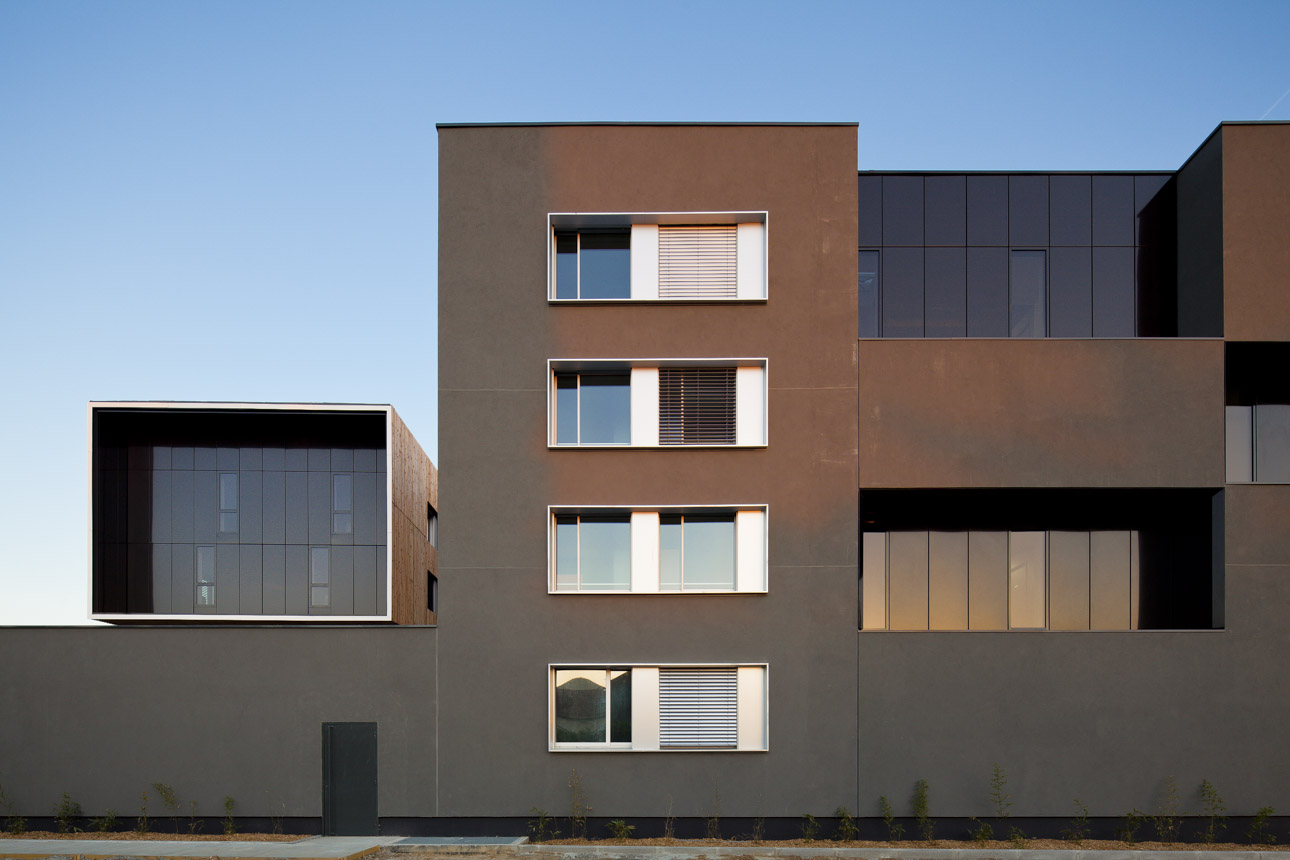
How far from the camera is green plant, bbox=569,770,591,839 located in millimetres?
15547

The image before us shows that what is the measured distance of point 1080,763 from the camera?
1555cm

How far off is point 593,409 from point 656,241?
332 cm

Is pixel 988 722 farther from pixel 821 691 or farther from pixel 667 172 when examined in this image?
pixel 667 172

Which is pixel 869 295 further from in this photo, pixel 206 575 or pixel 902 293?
pixel 206 575

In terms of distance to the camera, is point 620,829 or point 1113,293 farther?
point 1113,293

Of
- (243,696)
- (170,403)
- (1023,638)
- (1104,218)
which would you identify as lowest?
(243,696)

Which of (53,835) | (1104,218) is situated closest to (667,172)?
(1104,218)

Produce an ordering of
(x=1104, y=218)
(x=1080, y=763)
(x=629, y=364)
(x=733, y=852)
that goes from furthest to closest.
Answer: (x=1104, y=218) → (x=629, y=364) → (x=1080, y=763) → (x=733, y=852)

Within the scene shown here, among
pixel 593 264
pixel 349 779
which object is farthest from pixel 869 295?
pixel 349 779

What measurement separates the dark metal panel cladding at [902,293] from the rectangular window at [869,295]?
0.13 meters

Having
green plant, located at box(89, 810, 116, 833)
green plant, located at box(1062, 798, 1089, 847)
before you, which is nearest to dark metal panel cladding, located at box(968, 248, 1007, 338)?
green plant, located at box(1062, 798, 1089, 847)

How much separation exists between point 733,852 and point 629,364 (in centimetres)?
834

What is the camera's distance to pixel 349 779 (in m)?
15.7

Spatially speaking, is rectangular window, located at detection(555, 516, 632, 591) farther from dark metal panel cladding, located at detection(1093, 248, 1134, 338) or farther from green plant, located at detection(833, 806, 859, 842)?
dark metal panel cladding, located at detection(1093, 248, 1134, 338)
